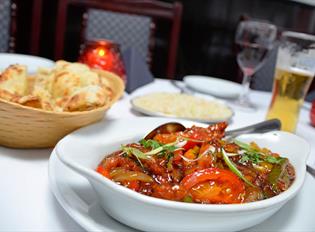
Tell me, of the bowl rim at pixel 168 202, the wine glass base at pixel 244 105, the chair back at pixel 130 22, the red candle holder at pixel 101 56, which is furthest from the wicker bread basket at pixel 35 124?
the chair back at pixel 130 22

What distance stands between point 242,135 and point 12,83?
1.64 ft

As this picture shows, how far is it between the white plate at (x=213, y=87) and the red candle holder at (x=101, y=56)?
0.35 meters

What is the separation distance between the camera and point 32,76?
934 mm

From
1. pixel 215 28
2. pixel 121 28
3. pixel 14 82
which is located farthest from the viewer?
pixel 215 28

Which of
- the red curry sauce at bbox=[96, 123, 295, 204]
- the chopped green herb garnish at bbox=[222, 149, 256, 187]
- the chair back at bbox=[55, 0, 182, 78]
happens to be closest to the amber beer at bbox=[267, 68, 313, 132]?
the red curry sauce at bbox=[96, 123, 295, 204]

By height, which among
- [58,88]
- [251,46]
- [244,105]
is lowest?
[244,105]

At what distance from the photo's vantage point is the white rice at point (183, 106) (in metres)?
1.06

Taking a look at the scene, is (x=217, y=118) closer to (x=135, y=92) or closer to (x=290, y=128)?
(x=290, y=128)

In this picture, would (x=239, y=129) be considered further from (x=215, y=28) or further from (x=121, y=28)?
(x=215, y=28)

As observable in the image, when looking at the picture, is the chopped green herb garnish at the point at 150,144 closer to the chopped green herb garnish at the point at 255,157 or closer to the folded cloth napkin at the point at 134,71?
the chopped green herb garnish at the point at 255,157

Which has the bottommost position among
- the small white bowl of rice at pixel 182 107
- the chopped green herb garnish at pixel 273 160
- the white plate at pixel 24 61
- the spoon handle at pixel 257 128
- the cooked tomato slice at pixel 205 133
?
the small white bowl of rice at pixel 182 107

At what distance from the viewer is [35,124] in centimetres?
68

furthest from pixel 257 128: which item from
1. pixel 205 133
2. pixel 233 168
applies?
pixel 233 168

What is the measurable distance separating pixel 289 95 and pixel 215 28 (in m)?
2.32
